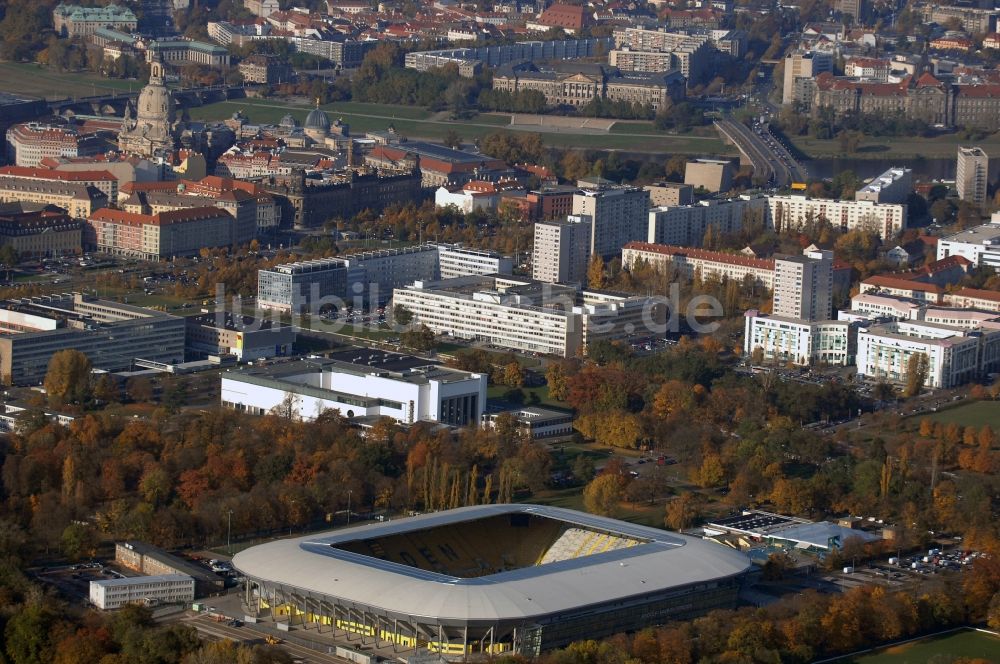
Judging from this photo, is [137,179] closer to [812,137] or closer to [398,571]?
[812,137]

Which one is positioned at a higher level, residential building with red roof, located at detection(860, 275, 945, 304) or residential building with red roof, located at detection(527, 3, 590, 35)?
residential building with red roof, located at detection(527, 3, 590, 35)

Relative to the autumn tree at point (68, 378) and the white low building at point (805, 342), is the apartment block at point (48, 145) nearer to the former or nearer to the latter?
the autumn tree at point (68, 378)

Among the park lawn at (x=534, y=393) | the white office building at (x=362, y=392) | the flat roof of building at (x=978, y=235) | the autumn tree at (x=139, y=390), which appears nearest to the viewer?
the white office building at (x=362, y=392)

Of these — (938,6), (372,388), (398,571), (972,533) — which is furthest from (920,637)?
(938,6)

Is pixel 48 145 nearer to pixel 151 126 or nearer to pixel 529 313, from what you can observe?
pixel 151 126

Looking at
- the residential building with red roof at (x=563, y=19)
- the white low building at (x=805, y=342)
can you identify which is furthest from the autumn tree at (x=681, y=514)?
the residential building with red roof at (x=563, y=19)

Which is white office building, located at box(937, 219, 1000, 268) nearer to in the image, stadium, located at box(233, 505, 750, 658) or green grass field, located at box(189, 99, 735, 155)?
green grass field, located at box(189, 99, 735, 155)

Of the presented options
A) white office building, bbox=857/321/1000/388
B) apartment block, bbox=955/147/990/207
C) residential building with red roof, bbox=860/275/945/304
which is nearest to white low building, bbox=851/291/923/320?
residential building with red roof, bbox=860/275/945/304
